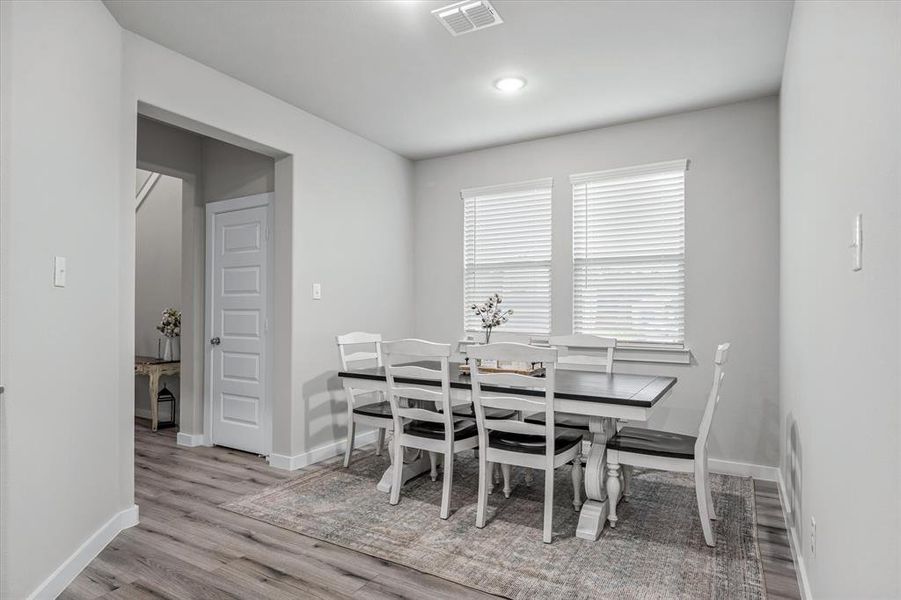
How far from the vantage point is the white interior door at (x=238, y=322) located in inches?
168

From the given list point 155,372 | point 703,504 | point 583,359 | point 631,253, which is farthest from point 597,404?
point 155,372

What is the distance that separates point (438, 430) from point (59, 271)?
2.04 m

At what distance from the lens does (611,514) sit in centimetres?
282

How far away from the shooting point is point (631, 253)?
14.1ft

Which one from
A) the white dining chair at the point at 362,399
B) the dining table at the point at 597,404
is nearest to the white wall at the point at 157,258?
the white dining chair at the point at 362,399

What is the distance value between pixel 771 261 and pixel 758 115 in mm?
1043

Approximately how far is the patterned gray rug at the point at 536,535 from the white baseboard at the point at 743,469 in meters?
0.12

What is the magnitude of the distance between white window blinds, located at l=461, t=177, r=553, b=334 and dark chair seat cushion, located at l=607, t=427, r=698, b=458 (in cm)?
175

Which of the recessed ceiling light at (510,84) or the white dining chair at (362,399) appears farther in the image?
the white dining chair at (362,399)

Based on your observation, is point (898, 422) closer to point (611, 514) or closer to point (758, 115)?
point (611, 514)

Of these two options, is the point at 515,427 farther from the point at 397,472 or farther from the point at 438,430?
the point at 397,472

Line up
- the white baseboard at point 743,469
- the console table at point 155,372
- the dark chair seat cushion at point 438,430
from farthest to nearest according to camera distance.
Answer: the console table at point 155,372 → the white baseboard at point 743,469 → the dark chair seat cushion at point 438,430

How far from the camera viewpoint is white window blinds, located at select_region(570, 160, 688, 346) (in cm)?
412

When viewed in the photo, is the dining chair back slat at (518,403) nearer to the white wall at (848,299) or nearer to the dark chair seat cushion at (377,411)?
the dark chair seat cushion at (377,411)
